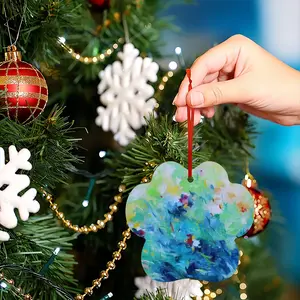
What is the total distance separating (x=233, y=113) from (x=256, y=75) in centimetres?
22

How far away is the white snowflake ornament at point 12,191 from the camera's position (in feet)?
1.69

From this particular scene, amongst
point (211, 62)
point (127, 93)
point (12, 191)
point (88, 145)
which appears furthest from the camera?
point (88, 145)

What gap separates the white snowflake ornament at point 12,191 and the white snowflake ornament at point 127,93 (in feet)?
0.87

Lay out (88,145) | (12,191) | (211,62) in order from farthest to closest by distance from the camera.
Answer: (88,145) < (211,62) < (12,191)

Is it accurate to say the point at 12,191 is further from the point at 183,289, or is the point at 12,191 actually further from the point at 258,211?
the point at 258,211

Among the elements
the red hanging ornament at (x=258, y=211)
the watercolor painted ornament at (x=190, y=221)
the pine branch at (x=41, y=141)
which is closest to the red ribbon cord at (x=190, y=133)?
the watercolor painted ornament at (x=190, y=221)

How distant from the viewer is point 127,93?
0.77 meters

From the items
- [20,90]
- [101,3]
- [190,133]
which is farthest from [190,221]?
[101,3]

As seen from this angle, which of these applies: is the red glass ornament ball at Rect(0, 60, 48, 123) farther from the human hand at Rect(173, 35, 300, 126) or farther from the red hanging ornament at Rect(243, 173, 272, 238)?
the red hanging ornament at Rect(243, 173, 272, 238)

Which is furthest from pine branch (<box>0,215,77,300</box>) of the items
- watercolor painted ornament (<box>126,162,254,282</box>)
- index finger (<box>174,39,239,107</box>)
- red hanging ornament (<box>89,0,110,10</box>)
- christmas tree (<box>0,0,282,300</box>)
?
red hanging ornament (<box>89,0,110,10</box>)

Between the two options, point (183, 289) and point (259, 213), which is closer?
point (183, 289)

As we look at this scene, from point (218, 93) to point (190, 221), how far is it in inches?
5.3

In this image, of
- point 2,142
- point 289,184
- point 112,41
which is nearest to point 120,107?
point 112,41

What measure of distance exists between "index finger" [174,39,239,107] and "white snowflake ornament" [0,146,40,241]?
0.57ft
